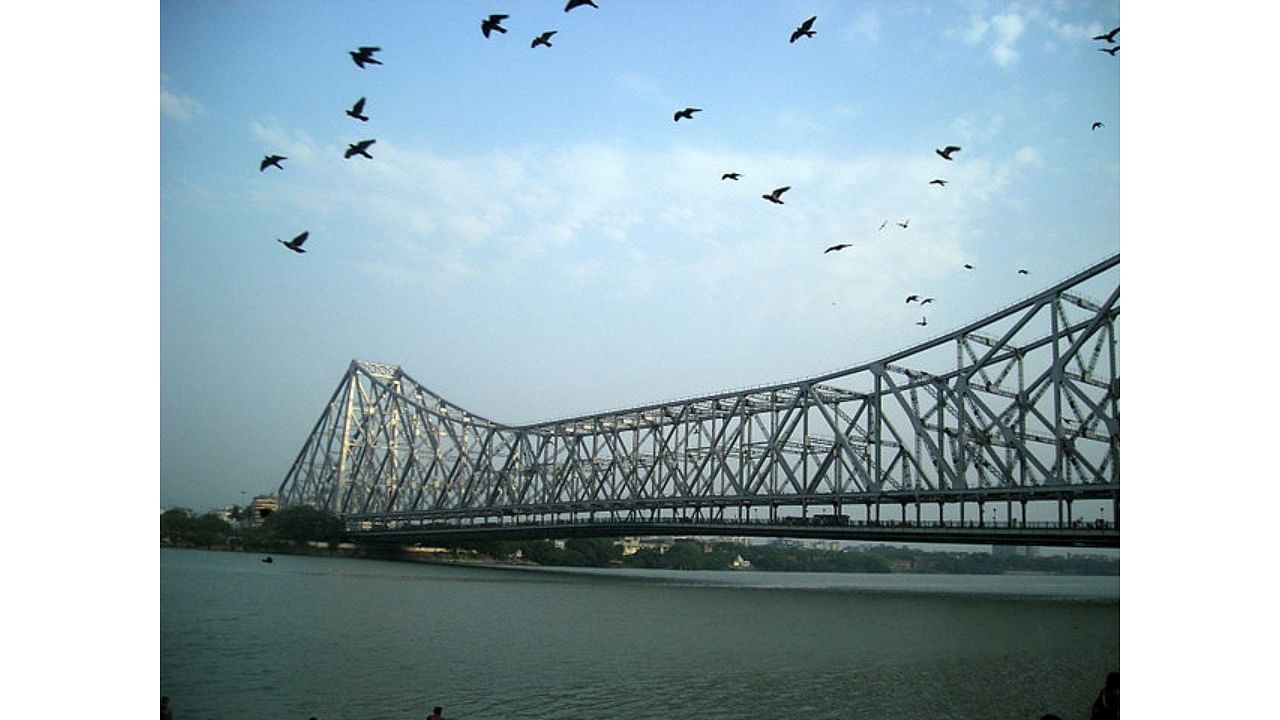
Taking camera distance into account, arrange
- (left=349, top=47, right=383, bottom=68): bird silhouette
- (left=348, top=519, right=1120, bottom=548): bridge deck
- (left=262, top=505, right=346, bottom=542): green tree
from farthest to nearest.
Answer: (left=262, top=505, right=346, bottom=542): green tree < (left=348, top=519, right=1120, bottom=548): bridge deck < (left=349, top=47, right=383, bottom=68): bird silhouette

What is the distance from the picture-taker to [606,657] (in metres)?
16.5

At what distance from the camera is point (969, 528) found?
3238cm

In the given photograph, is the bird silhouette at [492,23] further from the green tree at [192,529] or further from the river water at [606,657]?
the green tree at [192,529]

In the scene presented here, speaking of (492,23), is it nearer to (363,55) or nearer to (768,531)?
(363,55)

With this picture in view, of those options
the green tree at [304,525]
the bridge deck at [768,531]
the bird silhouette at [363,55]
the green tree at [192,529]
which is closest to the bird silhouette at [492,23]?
the bird silhouette at [363,55]

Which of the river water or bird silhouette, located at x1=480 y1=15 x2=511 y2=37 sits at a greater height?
bird silhouette, located at x1=480 y1=15 x2=511 y2=37

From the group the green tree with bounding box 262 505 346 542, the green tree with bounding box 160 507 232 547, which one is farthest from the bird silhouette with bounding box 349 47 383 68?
the green tree with bounding box 262 505 346 542

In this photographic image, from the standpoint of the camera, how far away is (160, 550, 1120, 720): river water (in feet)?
40.7

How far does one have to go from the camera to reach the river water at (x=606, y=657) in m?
12.4

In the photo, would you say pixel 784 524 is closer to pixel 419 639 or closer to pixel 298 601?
pixel 298 601

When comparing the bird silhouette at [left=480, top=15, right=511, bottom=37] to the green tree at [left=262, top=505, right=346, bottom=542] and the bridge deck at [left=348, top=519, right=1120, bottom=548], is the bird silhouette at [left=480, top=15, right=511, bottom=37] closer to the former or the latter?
the bridge deck at [left=348, top=519, right=1120, bottom=548]

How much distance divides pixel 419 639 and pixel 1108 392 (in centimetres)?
2067

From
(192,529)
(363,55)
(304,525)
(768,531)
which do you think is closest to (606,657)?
(363,55)
